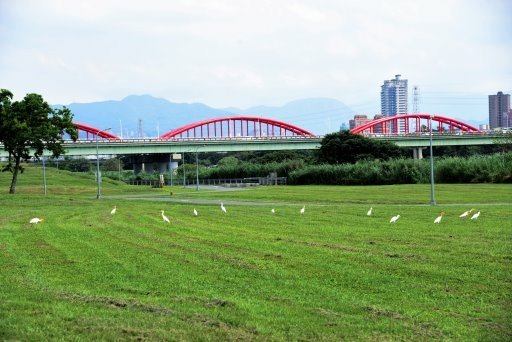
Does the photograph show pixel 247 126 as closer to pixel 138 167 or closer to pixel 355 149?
pixel 138 167

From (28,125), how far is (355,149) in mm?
48383

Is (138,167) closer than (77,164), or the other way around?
(138,167)

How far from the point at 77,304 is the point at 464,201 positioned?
2535cm

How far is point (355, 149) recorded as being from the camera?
83.9 meters

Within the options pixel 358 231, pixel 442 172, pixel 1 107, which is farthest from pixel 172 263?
pixel 442 172

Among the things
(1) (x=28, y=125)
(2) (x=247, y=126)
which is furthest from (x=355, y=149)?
(2) (x=247, y=126)

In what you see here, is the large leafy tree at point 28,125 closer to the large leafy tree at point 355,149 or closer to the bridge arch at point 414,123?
the large leafy tree at point 355,149

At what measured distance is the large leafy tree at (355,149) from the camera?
273 ft

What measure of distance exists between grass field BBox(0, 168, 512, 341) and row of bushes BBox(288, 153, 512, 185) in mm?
34620

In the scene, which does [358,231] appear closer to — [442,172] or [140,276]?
[140,276]

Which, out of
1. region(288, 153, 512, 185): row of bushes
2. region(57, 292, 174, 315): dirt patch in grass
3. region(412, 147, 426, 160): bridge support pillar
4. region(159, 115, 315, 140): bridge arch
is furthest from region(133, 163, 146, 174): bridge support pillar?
region(57, 292, 174, 315): dirt patch in grass

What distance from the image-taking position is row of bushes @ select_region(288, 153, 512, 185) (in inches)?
1944

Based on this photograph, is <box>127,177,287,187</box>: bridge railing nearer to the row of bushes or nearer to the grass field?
the row of bushes

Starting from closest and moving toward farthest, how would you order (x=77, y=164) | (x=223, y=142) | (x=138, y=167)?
(x=223, y=142), (x=138, y=167), (x=77, y=164)
